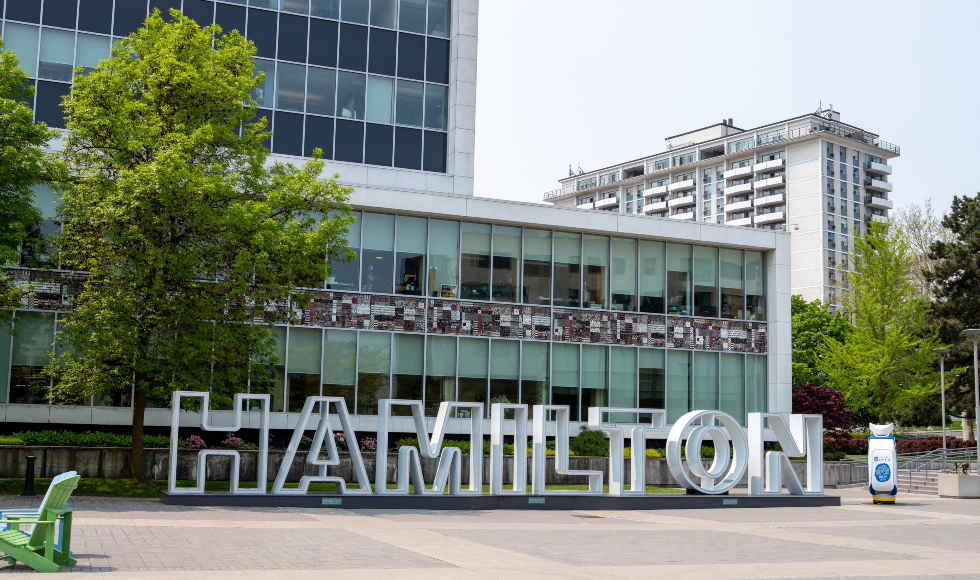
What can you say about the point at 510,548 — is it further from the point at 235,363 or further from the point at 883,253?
the point at 883,253

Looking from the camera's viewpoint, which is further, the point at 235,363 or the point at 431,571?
the point at 235,363

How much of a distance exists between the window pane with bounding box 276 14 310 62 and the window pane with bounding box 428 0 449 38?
16.6 ft

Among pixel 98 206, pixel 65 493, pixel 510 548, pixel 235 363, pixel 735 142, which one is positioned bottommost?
pixel 510 548

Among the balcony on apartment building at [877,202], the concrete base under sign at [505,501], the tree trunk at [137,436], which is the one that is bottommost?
the concrete base under sign at [505,501]

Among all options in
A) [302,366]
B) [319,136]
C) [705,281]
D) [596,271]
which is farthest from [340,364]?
[705,281]

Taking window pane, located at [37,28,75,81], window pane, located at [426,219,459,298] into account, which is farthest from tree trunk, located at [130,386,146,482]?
window pane, located at [37,28,75,81]

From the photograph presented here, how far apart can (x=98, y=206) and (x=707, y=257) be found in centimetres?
2225

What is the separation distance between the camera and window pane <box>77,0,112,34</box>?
30906mm

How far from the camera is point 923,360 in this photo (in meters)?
45.9

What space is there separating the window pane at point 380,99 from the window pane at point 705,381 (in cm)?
1460

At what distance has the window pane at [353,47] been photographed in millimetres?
33750

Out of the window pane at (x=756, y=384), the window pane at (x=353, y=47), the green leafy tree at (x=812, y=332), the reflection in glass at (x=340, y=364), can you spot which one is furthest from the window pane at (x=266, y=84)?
the green leafy tree at (x=812, y=332)

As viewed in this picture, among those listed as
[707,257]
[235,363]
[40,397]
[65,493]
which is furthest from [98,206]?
[707,257]

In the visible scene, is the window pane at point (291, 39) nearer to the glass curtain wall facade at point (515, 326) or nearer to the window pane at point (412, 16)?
the window pane at point (412, 16)
